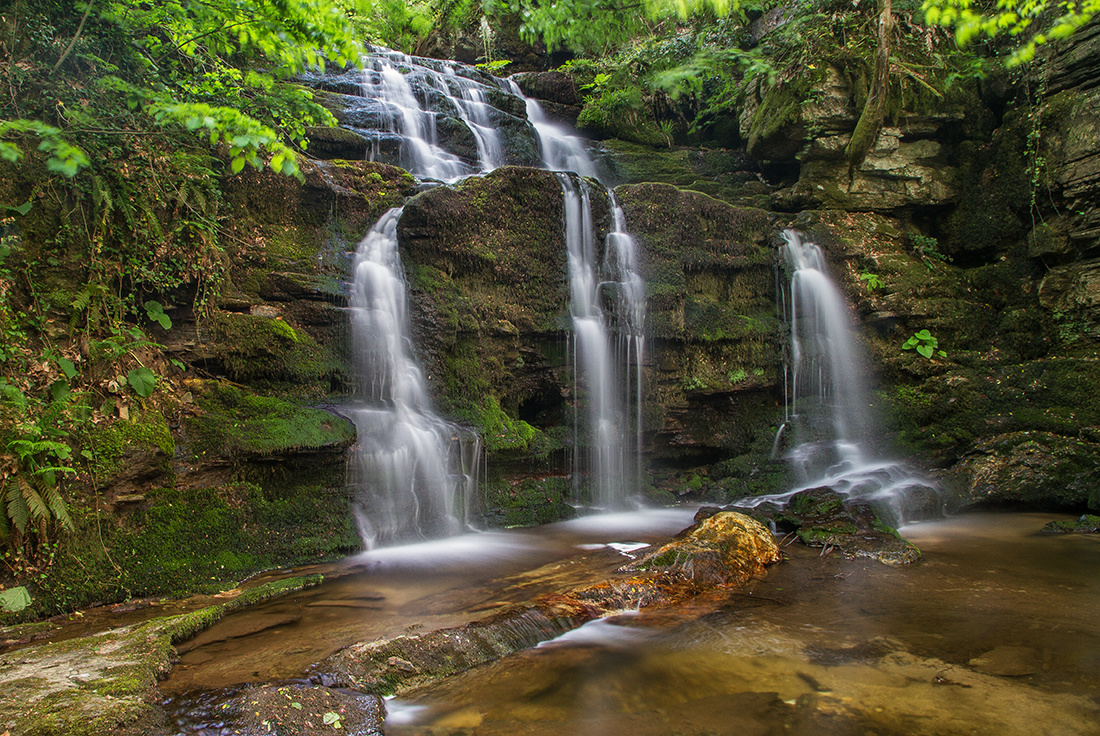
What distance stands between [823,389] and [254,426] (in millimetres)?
8912

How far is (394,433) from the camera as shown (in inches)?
282

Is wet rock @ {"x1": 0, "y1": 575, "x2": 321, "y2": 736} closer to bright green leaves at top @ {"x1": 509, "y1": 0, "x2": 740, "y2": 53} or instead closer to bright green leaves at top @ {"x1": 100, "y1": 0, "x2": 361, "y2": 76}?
bright green leaves at top @ {"x1": 100, "y1": 0, "x2": 361, "y2": 76}

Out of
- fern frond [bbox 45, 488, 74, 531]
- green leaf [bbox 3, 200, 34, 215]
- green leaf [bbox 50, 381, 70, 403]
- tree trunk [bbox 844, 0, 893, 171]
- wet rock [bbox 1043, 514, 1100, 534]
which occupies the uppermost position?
tree trunk [bbox 844, 0, 893, 171]

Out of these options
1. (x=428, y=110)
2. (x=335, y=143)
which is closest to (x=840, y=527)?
(x=335, y=143)

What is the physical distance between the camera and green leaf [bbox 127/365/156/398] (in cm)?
547

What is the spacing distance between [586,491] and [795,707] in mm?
6060

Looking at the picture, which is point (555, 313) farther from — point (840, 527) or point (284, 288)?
point (840, 527)

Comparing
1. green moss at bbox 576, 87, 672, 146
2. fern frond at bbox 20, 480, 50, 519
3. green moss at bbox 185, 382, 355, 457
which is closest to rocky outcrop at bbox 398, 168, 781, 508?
green moss at bbox 185, 382, 355, 457

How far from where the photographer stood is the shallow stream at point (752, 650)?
297 centimetres

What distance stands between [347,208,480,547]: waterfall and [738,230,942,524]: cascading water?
4423mm

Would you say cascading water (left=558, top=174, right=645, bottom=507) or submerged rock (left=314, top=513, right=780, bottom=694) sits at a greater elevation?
cascading water (left=558, top=174, right=645, bottom=507)

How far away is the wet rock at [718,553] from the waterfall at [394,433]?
2.86 meters

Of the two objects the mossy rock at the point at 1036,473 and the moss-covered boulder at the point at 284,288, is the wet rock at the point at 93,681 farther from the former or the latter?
the mossy rock at the point at 1036,473

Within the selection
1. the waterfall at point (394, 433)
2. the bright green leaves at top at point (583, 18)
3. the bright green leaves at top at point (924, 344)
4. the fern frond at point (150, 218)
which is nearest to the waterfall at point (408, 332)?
the waterfall at point (394, 433)
